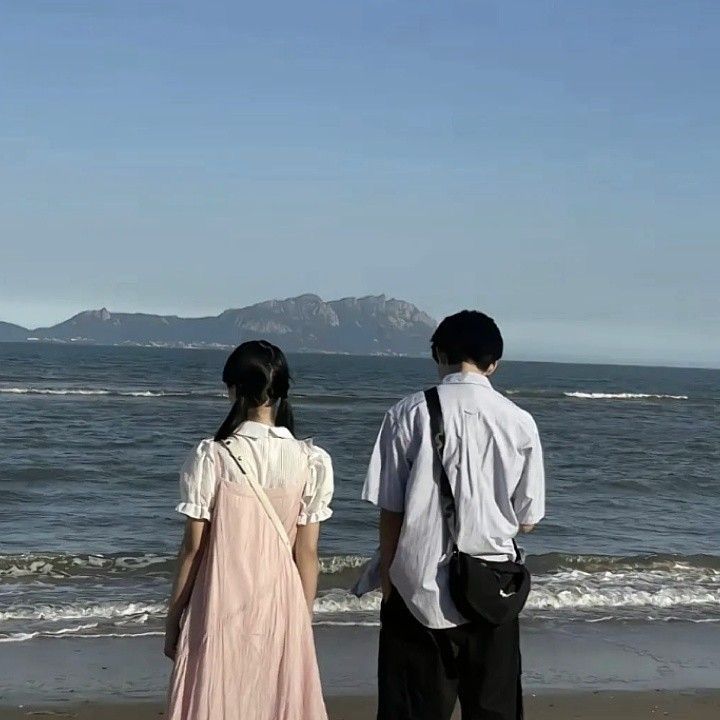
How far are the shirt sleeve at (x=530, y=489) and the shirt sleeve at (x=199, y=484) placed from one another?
→ 0.83m

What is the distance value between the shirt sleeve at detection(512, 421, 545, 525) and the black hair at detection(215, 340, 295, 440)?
69 cm

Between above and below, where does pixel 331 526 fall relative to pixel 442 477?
below

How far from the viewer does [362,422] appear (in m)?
29.8

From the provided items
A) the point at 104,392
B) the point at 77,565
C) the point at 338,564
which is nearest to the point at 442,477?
the point at 338,564

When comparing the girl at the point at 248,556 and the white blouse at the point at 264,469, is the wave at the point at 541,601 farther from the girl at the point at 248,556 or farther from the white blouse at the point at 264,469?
the white blouse at the point at 264,469

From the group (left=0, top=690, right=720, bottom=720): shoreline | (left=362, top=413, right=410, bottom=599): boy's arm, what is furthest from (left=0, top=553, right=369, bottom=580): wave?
(left=362, top=413, right=410, bottom=599): boy's arm

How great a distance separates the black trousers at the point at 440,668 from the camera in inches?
124

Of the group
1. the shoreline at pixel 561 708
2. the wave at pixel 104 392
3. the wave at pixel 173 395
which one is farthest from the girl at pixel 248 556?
the wave at pixel 104 392

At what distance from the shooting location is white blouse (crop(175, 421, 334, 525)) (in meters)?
3.08

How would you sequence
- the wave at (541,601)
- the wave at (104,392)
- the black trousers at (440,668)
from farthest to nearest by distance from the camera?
the wave at (104,392) < the wave at (541,601) < the black trousers at (440,668)

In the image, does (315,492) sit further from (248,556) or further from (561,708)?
(561,708)

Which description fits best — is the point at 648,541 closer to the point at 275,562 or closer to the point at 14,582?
the point at 14,582

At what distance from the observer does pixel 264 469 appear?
10.3 ft

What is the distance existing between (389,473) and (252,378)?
45 centimetres
